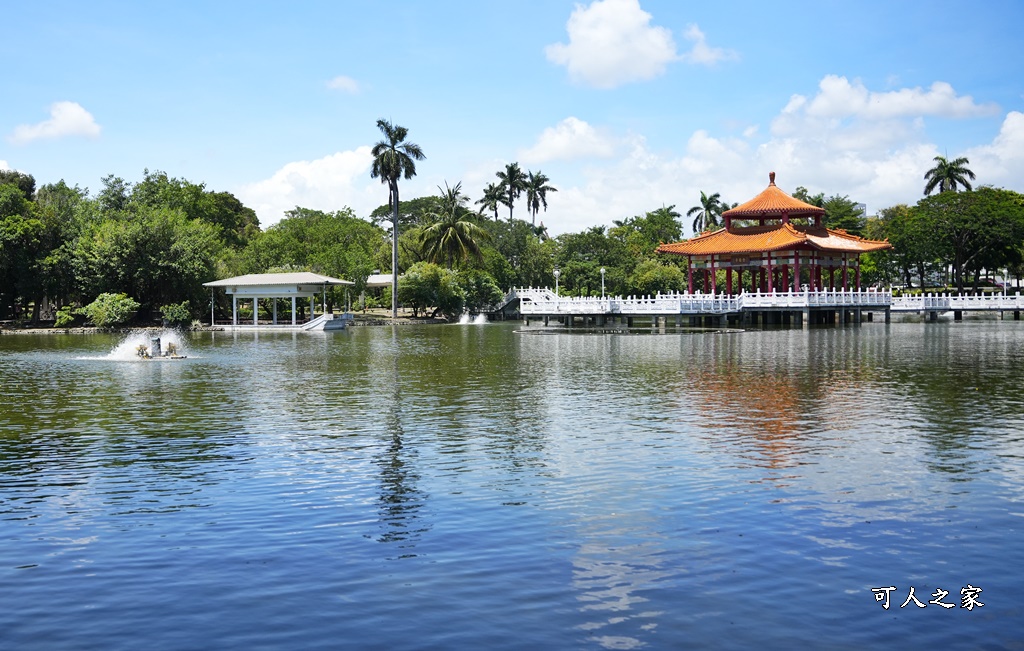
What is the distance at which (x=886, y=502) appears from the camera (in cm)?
1405

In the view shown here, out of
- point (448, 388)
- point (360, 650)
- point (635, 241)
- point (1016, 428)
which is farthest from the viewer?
point (635, 241)

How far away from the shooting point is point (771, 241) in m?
80.5

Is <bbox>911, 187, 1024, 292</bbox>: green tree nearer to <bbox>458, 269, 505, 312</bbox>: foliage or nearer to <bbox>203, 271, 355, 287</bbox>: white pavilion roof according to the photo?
<bbox>458, 269, 505, 312</bbox>: foliage

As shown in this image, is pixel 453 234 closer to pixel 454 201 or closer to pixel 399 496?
pixel 454 201

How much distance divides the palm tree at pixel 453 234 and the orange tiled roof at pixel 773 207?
30.1 meters

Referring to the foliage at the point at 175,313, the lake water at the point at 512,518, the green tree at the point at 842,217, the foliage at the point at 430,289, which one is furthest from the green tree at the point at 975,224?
the lake water at the point at 512,518

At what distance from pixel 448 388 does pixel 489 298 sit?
3059 inches

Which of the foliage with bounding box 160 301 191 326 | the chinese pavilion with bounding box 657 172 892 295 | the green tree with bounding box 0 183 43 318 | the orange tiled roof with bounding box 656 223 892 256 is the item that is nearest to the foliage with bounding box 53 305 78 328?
the green tree with bounding box 0 183 43 318

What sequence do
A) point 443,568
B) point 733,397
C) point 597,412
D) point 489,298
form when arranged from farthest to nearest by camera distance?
point 489,298, point 733,397, point 597,412, point 443,568

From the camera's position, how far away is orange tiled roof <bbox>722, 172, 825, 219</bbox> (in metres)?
83.8

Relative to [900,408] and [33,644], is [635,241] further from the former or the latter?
[33,644]

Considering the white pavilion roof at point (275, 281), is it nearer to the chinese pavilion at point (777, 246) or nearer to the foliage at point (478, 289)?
the foliage at point (478, 289)

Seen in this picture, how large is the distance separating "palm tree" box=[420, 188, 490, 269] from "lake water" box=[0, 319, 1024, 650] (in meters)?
77.4

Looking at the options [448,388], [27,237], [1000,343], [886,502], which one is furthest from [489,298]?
[886,502]
